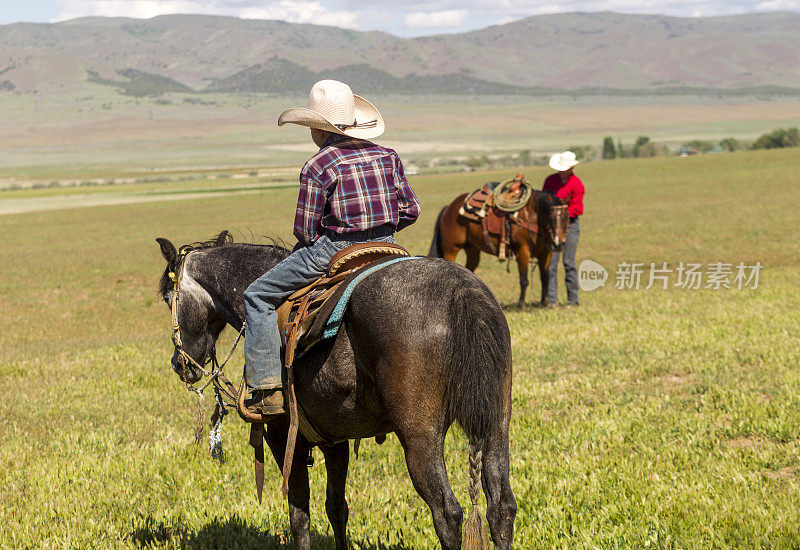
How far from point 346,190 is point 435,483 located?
5.92 feet

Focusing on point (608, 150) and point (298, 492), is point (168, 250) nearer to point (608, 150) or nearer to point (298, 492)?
point (298, 492)

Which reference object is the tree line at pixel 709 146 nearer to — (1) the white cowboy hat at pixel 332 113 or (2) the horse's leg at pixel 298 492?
(1) the white cowboy hat at pixel 332 113

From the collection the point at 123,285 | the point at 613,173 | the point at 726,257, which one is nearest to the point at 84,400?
the point at 123,285

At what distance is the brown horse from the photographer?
14633mm

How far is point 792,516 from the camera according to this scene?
525cm

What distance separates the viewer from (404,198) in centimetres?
485

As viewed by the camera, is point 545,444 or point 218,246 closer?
point 218,246

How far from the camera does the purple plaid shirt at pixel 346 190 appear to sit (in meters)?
4.54

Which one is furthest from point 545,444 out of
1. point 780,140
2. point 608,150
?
point 608,150

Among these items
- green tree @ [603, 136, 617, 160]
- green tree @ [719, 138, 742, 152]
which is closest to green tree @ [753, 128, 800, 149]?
green tree @ [719, 138, 742, 152]

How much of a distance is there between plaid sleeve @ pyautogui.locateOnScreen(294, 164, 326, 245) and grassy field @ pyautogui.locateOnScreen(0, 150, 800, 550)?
248 cm

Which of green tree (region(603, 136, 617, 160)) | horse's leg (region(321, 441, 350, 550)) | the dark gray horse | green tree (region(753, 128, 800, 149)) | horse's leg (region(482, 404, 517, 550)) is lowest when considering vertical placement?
green tree (region(603, 136, 617, 160))

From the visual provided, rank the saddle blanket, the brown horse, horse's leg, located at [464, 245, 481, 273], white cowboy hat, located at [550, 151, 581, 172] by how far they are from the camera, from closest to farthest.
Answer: the saddle blanket < the brown horse < white cowboy hat, located at [550, 151, 581, 172] < horse's leg, located at [464, 245, 481, 273]

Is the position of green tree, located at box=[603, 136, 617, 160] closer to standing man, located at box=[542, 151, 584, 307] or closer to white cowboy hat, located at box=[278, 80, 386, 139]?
standing man, located at box=[542, 151, 584, 307]
